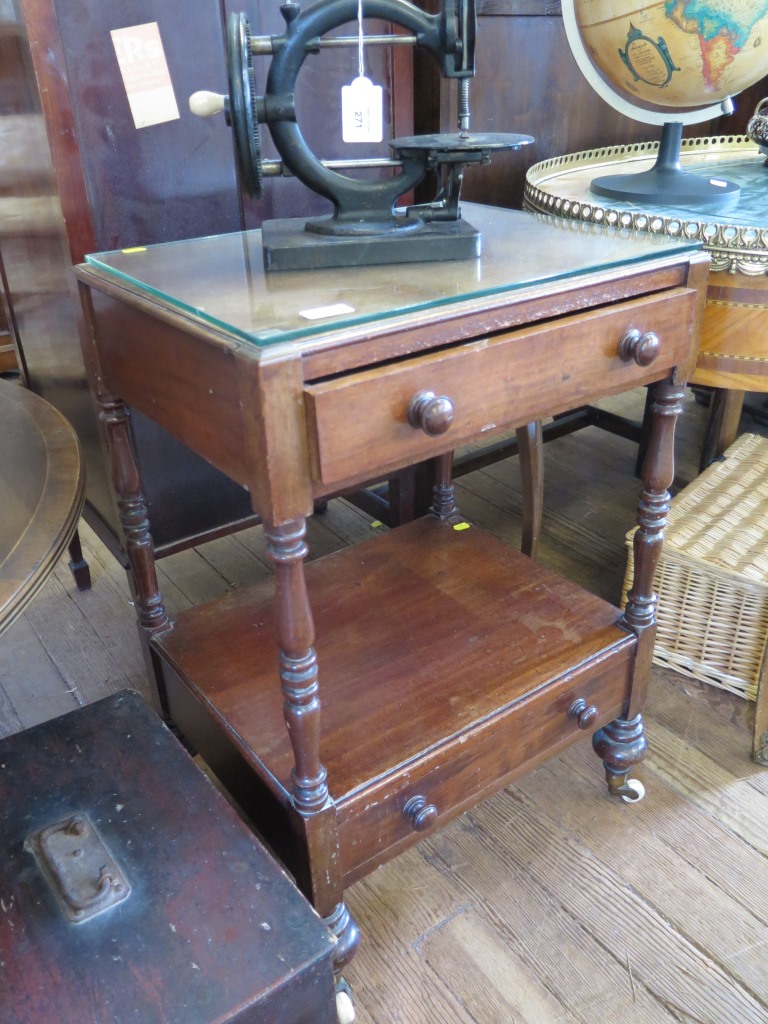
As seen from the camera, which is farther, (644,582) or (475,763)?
(644,582)

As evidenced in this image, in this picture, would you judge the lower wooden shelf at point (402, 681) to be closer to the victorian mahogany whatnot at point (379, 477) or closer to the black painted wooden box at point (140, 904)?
the victorian mahogany whatnot at point (379, 477)

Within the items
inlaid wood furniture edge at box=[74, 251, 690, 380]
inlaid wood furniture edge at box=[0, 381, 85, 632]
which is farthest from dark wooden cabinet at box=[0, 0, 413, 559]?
inlaid wood furniture edge at box=[0, 381, 85, 632]

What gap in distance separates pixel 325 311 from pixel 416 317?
93 mm

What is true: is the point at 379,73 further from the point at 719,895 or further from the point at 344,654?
the point at 719,895

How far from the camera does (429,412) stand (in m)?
0.84

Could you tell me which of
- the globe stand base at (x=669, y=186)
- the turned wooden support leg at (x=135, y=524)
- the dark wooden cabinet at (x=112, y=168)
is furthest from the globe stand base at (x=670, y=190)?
the turned wooden support leg at (x=135, y=524)

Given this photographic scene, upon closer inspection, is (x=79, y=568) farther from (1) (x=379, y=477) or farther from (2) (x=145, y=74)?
(1) (x=379, y=477)

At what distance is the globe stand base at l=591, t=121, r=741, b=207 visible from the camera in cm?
151

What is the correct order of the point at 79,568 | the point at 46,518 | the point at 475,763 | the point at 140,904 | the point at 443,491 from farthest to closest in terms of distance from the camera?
1. the point at 79,568
2. the point at 443,491
3. the point at 475,763
4. the point at 140,904
5. the point at 46,518

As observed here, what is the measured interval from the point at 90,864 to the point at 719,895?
3.17 feet

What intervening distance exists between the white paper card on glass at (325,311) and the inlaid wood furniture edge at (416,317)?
0.03 meters

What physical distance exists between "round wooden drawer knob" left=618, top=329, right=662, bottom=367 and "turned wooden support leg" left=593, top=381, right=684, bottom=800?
0.13 m

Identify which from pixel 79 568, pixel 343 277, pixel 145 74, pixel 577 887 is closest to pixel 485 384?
pixel 343 277

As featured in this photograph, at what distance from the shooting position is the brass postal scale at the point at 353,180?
97 cm
